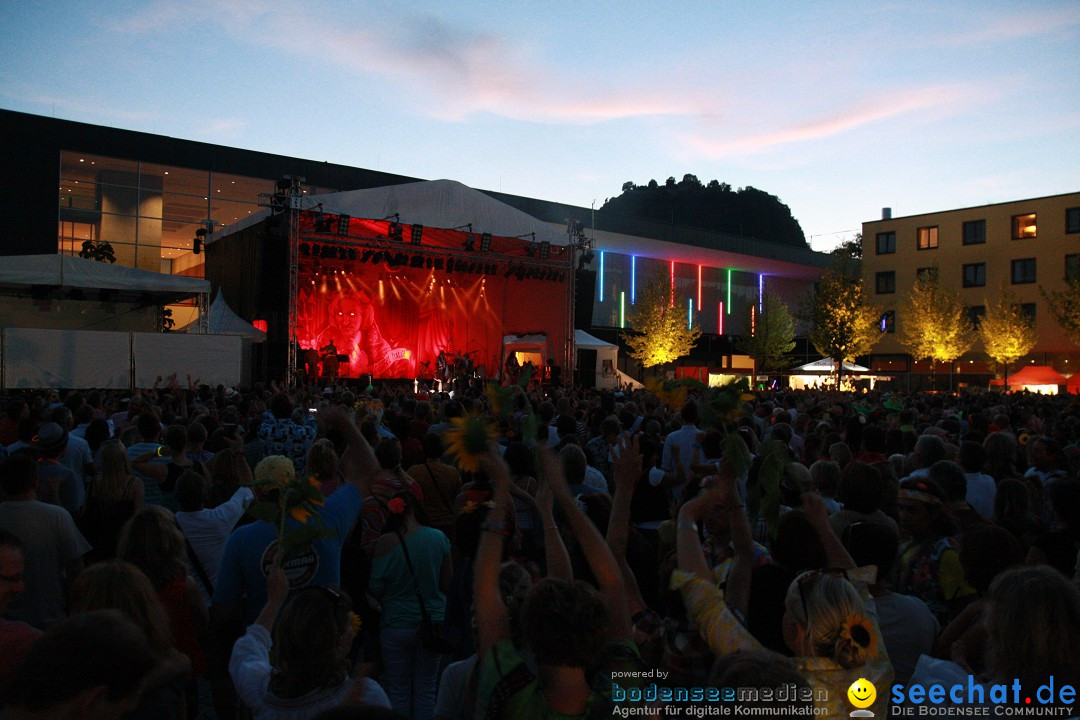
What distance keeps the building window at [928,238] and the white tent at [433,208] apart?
25.2 meters

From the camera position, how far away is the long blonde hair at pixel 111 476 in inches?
152

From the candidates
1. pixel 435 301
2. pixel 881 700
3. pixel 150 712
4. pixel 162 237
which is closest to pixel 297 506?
pixel 150 712

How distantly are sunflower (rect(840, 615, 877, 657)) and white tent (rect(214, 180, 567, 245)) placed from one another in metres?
17.7

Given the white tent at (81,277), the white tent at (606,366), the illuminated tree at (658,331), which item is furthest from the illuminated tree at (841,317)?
the white tent at (81,277)

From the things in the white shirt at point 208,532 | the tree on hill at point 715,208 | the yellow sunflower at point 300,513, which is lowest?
the white shirt at point 208,532

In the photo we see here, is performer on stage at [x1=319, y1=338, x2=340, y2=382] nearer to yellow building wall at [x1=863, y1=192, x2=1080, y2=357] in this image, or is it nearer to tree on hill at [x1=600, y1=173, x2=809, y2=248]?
yellow building wall at [x1=863, y1=192, x2=1080, y2=357]

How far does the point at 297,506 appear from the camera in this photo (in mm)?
2398

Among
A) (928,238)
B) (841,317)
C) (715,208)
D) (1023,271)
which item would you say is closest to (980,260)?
(1023,271)

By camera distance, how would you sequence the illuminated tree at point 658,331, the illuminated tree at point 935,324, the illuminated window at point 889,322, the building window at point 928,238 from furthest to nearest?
1. the illuminated window at point 889,322
2. the building window at point 928,238
3. the illuminated tree at point 935,324
4. the illuminated tree at point 658,331

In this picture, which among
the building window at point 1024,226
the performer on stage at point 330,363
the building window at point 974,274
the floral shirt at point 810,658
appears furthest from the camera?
the building window at point 974,274

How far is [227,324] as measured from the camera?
64.6 feet

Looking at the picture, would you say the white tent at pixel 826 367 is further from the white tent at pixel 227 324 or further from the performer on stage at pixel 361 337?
the white tent at pixel 227 324

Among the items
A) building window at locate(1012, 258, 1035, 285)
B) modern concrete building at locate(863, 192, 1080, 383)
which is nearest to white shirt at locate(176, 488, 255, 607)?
modern concrete building at locate(863, 192, 1080, 383)

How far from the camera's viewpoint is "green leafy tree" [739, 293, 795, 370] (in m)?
36.0
